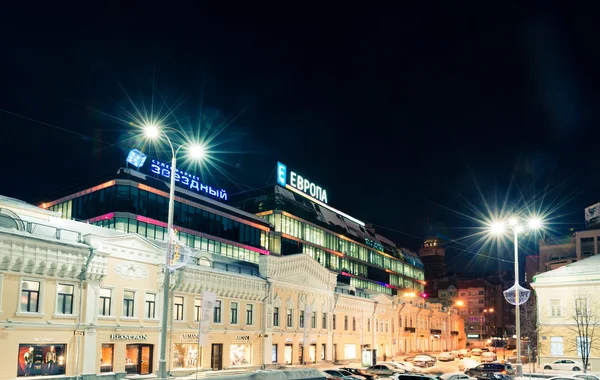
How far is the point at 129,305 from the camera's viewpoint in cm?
3844

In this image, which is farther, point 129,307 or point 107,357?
point 129,307

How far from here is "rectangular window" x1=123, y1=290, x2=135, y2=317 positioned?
3803 centimetres

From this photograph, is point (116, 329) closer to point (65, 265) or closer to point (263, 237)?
point (65, 265)

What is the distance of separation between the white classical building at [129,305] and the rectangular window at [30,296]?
55mm

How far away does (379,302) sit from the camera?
3123 inches

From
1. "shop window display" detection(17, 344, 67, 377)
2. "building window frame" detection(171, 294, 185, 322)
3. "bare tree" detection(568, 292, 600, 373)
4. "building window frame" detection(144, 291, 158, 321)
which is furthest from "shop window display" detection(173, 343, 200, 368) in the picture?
"bare tree" detection(568, 292, 600, 373)

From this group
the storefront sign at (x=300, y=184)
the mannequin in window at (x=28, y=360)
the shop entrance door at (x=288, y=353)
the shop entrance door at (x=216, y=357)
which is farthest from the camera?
the storefront sign at (x=300, y=184)

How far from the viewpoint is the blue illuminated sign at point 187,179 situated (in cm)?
6962

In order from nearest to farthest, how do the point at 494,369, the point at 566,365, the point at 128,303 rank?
the point at 128,303 < the point at 494,369 < the point at 566,365

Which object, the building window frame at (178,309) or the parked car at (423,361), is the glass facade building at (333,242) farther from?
the building window frame at (178,309)

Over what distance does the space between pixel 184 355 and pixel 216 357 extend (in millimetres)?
3966

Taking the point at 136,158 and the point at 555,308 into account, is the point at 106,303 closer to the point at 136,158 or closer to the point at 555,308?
the point at 136,158

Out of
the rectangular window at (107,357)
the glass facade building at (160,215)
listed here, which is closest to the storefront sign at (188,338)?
the rectangular window at (107,357)

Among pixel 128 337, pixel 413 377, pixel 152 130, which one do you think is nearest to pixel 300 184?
pixel 128 337
